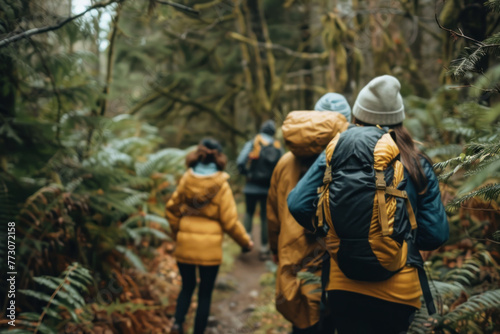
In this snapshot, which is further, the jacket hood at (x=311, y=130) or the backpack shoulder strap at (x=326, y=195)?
the jacket hood at (x=311, y=130)

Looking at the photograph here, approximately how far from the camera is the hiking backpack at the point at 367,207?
1957 mm

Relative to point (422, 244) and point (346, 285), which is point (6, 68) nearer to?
point (346, 285)

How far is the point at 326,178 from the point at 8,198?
11.5 feet

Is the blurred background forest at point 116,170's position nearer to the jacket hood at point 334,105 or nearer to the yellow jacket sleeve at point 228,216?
the jacket hood at point 334,105

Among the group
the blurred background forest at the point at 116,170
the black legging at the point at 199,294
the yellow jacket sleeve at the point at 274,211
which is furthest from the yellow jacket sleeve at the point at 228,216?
the blurred background forest at the point at 116,170

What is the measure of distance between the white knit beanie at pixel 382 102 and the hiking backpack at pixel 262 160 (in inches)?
166

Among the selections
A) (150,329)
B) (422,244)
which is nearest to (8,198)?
(150,329)

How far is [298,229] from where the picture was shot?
9.75 ft

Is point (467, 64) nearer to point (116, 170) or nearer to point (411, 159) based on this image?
point (411, 159)

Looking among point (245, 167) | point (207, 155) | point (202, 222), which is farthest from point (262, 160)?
point (202, 222)

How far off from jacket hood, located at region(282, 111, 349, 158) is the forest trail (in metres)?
2.97

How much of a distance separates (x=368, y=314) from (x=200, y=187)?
88.0 inches

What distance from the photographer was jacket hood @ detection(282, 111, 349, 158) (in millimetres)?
2693

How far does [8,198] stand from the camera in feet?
12.7
